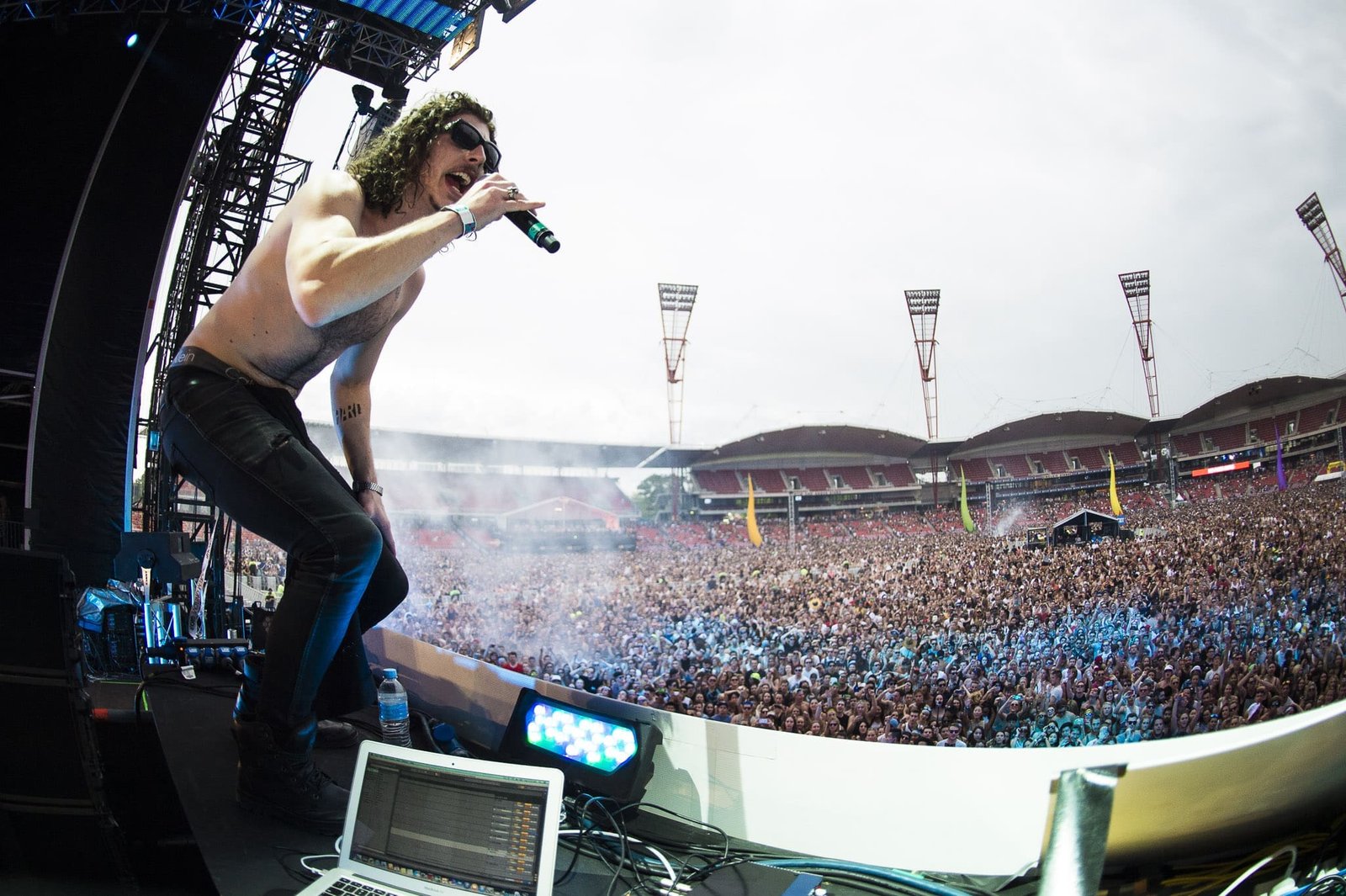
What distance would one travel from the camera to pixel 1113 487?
2521mm

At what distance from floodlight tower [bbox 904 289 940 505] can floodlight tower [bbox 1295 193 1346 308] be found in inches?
39.1

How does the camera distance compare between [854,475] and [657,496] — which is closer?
[854,475]

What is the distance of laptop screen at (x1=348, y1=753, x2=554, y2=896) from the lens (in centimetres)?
86

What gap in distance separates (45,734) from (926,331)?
2.47 m

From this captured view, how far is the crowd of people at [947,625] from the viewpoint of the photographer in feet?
7.23

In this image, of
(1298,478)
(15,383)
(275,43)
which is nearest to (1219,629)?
(1298,478)

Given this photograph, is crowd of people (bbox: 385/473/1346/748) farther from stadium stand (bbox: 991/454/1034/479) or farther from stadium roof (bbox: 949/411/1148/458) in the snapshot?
stadium roof (bbox: 949/411/1148/458)

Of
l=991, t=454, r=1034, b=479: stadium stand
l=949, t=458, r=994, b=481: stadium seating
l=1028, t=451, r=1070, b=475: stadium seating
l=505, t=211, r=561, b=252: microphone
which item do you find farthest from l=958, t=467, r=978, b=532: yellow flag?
l=505, t=211, r=561, b=252: microphone

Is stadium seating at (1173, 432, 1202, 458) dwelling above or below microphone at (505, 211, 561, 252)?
below

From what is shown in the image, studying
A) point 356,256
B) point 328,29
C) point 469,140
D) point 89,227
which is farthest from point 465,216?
point 89,227

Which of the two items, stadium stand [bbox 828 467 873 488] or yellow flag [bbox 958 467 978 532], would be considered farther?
stadium stand [bbox 828 467 873 488]

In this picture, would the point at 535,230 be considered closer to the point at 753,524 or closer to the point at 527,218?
the point at 527,218

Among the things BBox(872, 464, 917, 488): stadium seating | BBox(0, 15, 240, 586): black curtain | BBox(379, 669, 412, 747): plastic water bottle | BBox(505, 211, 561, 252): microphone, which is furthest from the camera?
BBox(0, 15, 240, 586): black curtain

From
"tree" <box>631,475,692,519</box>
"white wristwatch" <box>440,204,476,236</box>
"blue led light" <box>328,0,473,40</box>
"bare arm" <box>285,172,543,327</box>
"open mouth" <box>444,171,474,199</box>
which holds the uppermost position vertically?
"blue led light" <box>328,0,473,40</box>
